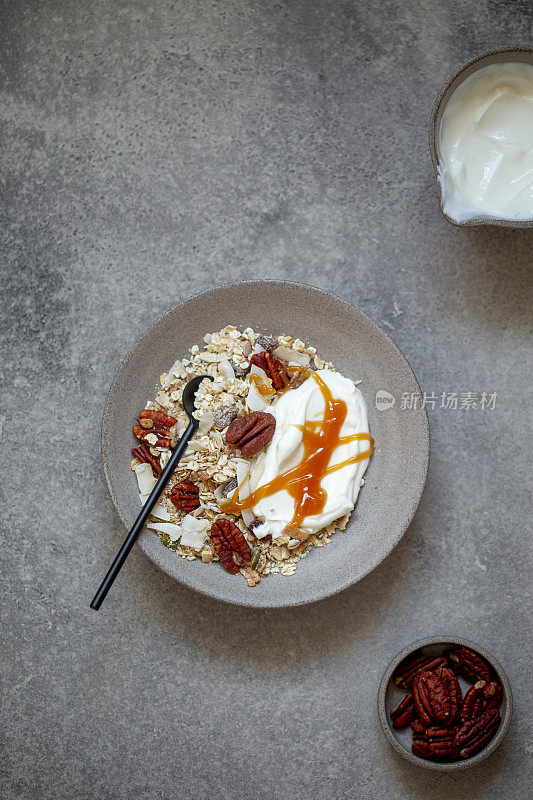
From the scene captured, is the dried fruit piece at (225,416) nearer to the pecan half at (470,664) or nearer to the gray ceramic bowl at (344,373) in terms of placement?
the gray ceramic bowl at (344,373)

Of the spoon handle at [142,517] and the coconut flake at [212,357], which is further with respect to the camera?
the coconut flake at [212,357]

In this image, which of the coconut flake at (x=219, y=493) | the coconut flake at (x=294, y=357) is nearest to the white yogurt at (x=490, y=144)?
the coconut flake at (x=294, y=357)


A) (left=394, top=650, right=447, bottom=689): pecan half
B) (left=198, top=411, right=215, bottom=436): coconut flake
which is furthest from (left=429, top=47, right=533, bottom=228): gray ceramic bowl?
(left=394, top=650, right=447, bottom=689): pecan half

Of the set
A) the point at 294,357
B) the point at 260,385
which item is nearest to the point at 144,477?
the point at 260,385

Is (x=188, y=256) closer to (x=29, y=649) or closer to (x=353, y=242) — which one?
(x=353, y=242)

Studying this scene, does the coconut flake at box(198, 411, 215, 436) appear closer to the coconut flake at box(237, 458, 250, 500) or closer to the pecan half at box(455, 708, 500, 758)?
the coconut flake at box(237, 458, 250, 500)

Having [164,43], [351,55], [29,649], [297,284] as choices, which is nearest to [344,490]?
[297,284]
